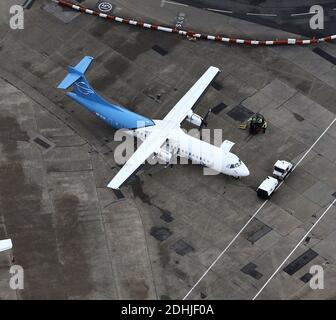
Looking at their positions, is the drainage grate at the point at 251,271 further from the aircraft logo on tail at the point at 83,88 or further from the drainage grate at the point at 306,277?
the aircraft logo on tail at the point at 83,88

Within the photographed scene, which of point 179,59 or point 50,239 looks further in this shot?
point 179,59

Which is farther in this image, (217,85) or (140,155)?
(217,85)

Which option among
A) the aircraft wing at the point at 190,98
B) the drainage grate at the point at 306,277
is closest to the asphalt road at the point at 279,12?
the aircraft wing at the point at 190,98

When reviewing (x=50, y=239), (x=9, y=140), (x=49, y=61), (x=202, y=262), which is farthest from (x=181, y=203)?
(x=49, y=61)

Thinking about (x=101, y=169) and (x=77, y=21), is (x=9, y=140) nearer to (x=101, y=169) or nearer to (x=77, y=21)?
(x=101, y=169)

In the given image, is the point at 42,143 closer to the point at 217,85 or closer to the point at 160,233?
the point at 160,233

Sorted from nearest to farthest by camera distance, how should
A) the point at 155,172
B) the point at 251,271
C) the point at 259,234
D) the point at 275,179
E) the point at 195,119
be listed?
the point at 251,271, the point at 259,234, the point at 275,179, the point at 155,172, the point at 195,119

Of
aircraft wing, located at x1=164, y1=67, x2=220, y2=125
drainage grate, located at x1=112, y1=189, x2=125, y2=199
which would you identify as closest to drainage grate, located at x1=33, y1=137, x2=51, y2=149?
drainage grate, located at x1=112, y1=189, x2=125, y2=199

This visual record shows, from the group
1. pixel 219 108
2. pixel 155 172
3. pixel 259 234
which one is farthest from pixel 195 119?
pixel 259 234
